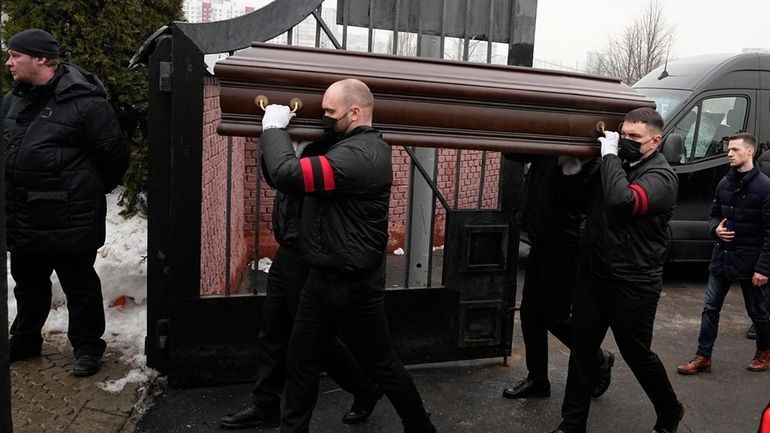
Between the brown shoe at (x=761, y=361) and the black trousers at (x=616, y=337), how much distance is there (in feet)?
5.95

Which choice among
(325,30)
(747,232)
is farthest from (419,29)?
(747,232)

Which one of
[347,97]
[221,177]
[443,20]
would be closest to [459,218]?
[443,20]

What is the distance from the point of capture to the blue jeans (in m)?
5.16

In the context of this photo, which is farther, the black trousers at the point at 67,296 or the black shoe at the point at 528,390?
the black shoe at the point at 528,390

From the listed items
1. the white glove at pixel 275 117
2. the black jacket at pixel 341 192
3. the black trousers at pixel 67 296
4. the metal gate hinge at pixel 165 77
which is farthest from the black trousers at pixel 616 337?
the black trousers at pixel 67 296

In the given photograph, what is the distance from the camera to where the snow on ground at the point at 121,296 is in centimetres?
491

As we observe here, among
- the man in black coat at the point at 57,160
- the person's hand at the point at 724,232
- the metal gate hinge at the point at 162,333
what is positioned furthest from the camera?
the person's hand at the point at 724,232

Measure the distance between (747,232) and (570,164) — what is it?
7.00ft

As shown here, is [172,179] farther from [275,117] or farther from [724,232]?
[724,232]

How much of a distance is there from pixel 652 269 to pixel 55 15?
4.77 m

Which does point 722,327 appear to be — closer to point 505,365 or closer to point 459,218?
point 505,365

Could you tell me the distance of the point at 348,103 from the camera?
3148 millimetres

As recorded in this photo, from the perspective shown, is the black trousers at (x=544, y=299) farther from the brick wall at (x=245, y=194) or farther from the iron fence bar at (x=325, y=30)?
the iron fence bar at (x=325, y=30)

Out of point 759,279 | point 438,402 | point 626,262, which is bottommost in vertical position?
point 438,402
